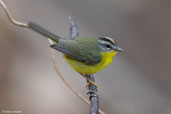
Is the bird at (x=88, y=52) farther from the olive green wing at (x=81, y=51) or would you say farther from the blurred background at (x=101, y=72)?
the blurred background at (x=101, y=72)

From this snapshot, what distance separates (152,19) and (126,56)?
1233mm

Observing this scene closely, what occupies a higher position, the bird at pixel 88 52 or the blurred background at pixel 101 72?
the blurred background at pixel 101 72

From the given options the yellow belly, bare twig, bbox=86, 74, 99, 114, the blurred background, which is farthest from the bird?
the blurred background

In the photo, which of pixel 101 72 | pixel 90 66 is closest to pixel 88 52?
pixel 90 66

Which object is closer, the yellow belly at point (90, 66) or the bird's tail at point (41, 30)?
the bird's tail at point (41, 30)

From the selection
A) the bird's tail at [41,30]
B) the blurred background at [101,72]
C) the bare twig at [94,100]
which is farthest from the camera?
the blurred background at [101,72]

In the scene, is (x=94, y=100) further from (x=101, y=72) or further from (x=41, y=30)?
(x=101, y=72)

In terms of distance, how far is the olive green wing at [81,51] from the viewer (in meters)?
4.69

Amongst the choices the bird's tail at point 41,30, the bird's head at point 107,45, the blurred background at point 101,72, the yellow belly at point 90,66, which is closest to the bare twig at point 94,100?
the yellow belly at point 90,66

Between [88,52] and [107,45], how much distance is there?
0.94 feet

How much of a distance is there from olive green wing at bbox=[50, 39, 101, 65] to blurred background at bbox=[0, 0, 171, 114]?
6.70 feet

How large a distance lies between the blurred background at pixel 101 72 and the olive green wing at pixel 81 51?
2.04 meters

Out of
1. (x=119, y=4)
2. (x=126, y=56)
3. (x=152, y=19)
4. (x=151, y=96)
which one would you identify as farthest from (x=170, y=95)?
(x=119, y=4)

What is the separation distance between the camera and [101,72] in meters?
7.32
